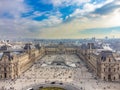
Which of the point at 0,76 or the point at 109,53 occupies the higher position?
the point at 109,53

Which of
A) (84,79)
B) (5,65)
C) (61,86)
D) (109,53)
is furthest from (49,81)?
(109,53)

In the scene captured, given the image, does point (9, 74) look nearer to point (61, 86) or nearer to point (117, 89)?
point (61, 86)

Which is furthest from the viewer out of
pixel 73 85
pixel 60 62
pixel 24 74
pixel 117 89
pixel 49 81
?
pixel 60 62

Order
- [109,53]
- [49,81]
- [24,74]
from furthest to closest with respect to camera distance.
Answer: [24,74] < [109,53] < [49,81]

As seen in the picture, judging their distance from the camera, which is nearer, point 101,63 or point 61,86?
point 61,86

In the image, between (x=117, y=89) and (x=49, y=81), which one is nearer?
(x=117, y=89)

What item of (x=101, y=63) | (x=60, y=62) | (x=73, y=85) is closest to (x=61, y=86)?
(x=73, y=85)

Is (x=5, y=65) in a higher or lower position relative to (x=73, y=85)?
higher

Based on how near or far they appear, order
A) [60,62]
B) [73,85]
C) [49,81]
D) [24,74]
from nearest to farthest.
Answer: [73,85] < [49,81] < [24,74] < [60,62]

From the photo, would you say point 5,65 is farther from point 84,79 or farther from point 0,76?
point 84,79
